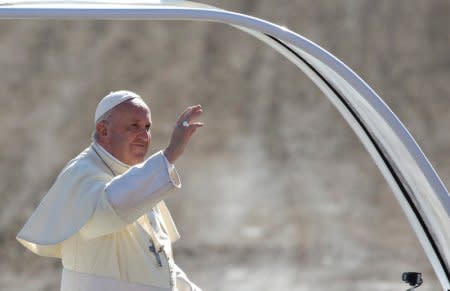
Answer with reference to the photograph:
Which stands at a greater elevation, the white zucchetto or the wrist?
the white zucchetto

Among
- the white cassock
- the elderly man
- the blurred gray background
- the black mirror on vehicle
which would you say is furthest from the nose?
the blurred gray background

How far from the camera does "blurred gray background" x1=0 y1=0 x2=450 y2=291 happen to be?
569 inches

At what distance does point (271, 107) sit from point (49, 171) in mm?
3929

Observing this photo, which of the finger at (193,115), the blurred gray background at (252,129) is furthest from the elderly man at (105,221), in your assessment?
the blurred gray background at (252,129)

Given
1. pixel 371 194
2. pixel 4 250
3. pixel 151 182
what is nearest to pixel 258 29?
pixel 151 182

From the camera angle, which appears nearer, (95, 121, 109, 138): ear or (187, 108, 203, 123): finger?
(187, 108, 203, 123): finger

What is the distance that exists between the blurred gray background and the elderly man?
8915 millimetres

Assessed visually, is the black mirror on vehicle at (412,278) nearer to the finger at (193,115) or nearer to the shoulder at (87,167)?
the finger at (193,115)

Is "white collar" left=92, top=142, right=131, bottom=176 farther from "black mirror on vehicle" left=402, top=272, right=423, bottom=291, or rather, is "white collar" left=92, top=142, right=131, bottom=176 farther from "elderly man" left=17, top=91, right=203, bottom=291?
"black mirror on vehicle" left=402, top=272, right=423, bottom=291

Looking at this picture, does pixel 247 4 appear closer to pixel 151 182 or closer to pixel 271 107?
pixel 271 107

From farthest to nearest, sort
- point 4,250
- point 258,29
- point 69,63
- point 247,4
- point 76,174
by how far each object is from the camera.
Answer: point 247,4
point 69,63
point 4,250
point 76,174
point 258,29

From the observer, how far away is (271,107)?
744 inches

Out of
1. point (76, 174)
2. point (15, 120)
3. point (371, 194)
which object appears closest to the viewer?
point (76, 174)

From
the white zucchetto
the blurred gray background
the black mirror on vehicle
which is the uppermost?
the blurred gray background
